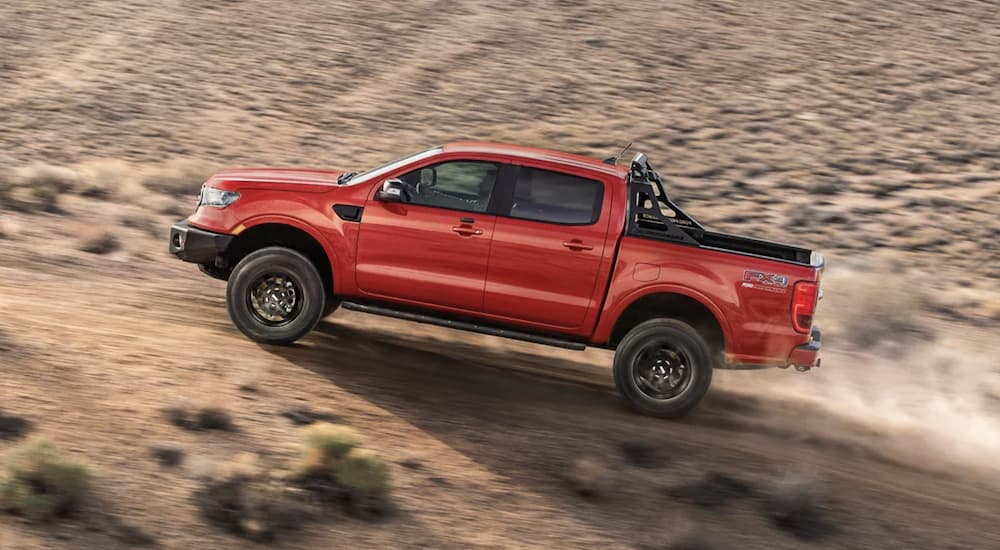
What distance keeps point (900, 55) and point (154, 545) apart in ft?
72.4

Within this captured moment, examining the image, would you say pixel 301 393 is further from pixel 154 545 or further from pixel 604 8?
pixel 604 8

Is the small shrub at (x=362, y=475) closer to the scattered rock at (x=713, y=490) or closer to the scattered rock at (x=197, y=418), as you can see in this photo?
the scattered rock at (x=197, y=418)

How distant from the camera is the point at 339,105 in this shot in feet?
71.1

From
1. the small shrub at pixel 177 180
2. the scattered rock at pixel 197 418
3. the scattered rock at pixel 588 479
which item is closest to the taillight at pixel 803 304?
the scattered rock at pixel 588 479

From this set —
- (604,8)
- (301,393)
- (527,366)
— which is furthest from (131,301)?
(604,8)

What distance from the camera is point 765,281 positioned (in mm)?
8094

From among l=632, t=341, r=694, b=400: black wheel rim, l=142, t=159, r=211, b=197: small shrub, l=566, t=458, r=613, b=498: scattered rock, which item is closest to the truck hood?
l=632, t=341, r=694, b=400: black wheel rim

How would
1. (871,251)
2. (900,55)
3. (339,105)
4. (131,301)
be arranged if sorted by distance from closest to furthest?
(131,301) < (871,251) < (339,105) < (900,55)

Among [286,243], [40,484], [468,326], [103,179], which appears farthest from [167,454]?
[103,179]

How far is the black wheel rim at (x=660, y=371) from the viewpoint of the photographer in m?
8.38

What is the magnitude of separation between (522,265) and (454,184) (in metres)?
0.88

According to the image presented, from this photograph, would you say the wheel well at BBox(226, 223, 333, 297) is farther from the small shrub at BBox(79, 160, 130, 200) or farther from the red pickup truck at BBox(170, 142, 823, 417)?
the small shrub at BBox(79, 160, 130, 200)

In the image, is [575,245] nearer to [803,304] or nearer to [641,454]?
[641,454]

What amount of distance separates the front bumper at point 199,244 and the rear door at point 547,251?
2.18 m
